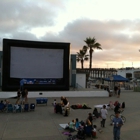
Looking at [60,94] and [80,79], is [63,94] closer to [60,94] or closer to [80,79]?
[60,94]

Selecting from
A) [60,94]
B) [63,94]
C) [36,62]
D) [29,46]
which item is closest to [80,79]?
[63,94]

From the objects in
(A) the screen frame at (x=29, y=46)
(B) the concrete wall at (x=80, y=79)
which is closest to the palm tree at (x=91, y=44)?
(B) the concrete wall at (x=80, y=79)

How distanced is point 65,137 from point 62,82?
658 inches

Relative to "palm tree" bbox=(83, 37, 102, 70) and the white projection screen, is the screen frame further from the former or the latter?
"palm tree" bbox=(83, 37, 102, 70)

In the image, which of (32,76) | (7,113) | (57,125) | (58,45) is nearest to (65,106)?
(57,125)

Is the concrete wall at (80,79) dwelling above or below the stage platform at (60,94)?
above

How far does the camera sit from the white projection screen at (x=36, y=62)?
23.5 meters

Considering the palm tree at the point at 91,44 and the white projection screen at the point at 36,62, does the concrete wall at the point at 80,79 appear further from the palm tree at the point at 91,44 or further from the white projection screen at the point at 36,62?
the palm tree at the point at 91,44

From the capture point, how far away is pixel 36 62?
24250 millimetres

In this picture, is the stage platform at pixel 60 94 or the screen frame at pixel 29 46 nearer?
the stage platform at pixel 60 94

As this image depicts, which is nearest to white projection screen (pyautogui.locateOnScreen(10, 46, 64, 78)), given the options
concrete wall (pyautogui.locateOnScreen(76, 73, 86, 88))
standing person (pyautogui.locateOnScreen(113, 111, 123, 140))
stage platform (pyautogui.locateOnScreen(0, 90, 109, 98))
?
stage platform (pyautogui.locateOnScreen(0, 90, 109, 98))

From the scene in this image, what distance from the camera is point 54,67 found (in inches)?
982

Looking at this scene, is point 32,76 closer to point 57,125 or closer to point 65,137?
point 57,125

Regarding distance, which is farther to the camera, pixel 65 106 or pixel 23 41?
pixel 23 41
